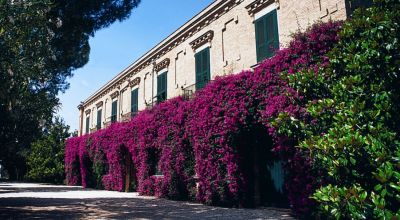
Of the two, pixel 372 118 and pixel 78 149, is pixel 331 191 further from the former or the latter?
pixel 78 149

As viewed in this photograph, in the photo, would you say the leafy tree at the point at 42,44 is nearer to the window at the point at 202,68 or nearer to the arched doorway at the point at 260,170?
the window at the point at 202,68

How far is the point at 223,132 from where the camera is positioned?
1142cm

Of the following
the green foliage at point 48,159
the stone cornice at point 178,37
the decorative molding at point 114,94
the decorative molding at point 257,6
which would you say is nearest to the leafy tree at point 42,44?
the stone cornice at point 178,37

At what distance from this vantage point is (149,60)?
71.4 ft

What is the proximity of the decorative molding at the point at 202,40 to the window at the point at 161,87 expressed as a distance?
3311 millimetres

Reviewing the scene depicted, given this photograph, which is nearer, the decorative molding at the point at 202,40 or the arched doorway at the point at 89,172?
the decorative molding at the point at 202,40

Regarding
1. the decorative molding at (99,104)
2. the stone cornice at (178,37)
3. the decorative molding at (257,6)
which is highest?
the stone cornice at (178,37)

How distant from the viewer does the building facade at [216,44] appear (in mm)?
11539

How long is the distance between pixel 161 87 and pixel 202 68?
4.51 metres

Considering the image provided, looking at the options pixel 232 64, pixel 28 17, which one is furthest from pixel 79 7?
pixel 232 64

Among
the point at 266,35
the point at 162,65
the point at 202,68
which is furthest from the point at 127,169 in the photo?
the point at 266,35

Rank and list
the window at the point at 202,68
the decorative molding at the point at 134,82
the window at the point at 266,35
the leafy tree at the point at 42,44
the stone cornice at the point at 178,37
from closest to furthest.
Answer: the leafy tree at the point at 42,44
the window at the point at 266,35
the stone cornice at the point at 178,37
the window at the point at 202,68
the decorative molding at the point at 134,82

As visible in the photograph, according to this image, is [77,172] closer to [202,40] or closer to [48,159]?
[48,159]

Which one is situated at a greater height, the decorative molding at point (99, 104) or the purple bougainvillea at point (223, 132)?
the decorative molding at point (99, 104)
